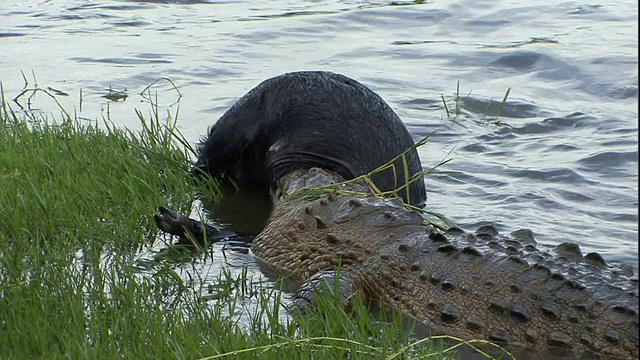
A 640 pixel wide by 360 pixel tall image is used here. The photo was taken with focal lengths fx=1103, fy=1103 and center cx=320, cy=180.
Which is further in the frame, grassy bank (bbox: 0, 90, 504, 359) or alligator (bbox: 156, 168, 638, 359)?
alligator (bbox: 156, 168, 638, 359)

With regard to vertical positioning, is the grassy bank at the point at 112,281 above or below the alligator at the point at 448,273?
above

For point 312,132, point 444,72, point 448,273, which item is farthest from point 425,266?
point 444,72

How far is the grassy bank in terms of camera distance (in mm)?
3939

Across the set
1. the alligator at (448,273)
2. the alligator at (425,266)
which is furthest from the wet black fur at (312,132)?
the alligator at (448,273)

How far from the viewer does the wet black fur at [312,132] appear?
6.05 meters

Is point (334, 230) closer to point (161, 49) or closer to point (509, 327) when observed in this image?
point (509, 327)

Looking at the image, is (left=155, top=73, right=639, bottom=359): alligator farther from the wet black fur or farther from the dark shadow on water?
the dark shadow on water

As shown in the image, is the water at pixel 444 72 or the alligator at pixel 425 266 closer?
the alligator at pixel 425 266

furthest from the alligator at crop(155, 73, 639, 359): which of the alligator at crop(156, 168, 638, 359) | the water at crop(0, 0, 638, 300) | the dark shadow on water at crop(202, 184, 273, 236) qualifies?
the water at crop(0, 0, 638, 300)

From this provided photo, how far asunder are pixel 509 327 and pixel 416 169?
6.52 feet

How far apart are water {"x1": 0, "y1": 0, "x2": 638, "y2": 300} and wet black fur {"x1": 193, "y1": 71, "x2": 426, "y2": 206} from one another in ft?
1.90

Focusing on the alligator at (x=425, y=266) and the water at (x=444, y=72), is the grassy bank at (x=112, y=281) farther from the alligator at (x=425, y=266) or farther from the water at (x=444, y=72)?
the water at (x=444, y=72)

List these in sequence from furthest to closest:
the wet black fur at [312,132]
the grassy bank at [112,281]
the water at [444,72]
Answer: the water at [444,72], the wet black fur at [312,132], the grassy bank at [112,281]

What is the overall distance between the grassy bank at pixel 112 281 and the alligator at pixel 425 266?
24 centimetres
